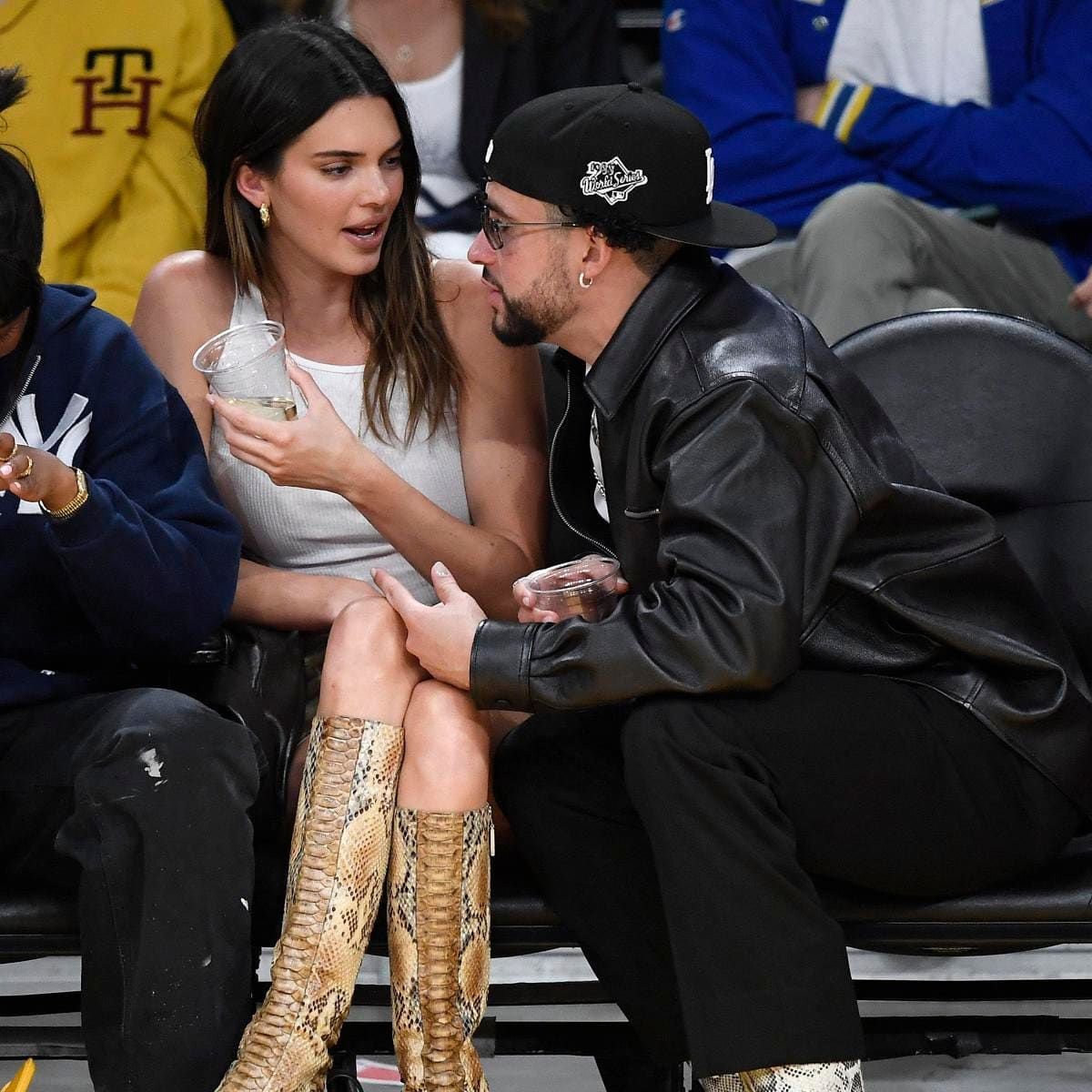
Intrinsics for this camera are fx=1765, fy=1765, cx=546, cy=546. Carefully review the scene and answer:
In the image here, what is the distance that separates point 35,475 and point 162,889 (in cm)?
48

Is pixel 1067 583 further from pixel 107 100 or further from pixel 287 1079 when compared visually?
pixel 107 100

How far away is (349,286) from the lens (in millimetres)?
2621

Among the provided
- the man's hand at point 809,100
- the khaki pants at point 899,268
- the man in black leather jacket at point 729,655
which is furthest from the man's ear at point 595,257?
the man's hand at point 809,100

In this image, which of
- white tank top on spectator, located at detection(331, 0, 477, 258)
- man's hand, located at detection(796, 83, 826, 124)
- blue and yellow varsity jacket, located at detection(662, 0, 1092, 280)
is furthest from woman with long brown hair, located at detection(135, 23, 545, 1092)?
man's hand, located at detection(796, 83, 826, 124)

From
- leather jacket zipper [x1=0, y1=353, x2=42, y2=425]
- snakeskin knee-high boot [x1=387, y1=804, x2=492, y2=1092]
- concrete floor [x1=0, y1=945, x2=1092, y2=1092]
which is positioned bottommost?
concrete floor [x1=0, y1=945, x2=1092, y2=1092]

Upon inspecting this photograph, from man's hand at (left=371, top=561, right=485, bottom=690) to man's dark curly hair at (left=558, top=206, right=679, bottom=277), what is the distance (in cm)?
46

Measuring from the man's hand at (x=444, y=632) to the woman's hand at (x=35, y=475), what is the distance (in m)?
0.39

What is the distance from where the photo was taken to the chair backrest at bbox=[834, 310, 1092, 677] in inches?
98.8

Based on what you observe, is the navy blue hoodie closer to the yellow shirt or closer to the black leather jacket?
the black leather jacket

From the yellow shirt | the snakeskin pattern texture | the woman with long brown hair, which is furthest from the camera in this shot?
the yellow shirt

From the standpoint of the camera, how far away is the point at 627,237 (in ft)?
6.96

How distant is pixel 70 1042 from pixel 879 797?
112cm

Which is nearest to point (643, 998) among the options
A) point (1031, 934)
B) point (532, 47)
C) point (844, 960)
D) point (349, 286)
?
point (844, 960)

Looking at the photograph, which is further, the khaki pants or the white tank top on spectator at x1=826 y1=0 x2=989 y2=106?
the white tank top on spectator at x1=826 y1=0 x2=989 y2=106
